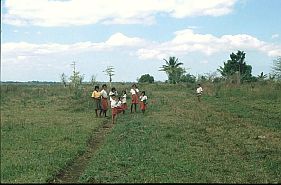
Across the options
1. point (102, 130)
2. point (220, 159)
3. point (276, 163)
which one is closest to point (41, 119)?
point (102, 130)

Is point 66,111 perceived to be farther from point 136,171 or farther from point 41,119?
point 136,171

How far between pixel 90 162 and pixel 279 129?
37.8ft

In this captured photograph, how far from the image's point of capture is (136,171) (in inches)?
444

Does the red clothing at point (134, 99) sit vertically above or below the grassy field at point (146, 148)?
above

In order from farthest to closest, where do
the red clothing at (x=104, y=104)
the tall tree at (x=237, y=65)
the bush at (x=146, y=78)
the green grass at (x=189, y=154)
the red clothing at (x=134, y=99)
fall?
the bush at (x=146, y=78) → the tall tree at (x=237, y=65) → the red clothing at (x=134, y=99) → the red clothing at (x=104, y=104) → the green grass at (x=189, y=154)

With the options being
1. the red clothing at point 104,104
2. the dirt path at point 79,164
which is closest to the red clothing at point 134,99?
the red clothing at point 104,104

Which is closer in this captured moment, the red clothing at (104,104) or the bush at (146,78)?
the red clothing at (104,104)

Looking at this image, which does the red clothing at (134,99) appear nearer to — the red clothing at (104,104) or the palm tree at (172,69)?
the red clothing at (104,104)

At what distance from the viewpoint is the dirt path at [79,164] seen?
10969mm

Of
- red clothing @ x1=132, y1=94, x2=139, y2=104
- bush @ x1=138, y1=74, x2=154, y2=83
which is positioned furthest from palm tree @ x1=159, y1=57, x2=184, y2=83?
red clothing @ x1=132, y1=94, x2=139, y2=104

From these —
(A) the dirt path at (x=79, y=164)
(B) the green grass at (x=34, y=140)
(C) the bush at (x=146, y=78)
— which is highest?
(C) the bush at (x=146, y=78)

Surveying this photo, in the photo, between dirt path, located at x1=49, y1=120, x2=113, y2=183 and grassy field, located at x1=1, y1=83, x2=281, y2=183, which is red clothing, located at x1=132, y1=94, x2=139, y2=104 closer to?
grassy field, located at x1=1, y1=83, x2=281, y2=183

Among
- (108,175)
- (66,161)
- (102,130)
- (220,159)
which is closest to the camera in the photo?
(108,175)

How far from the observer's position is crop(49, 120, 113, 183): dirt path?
432 inches
